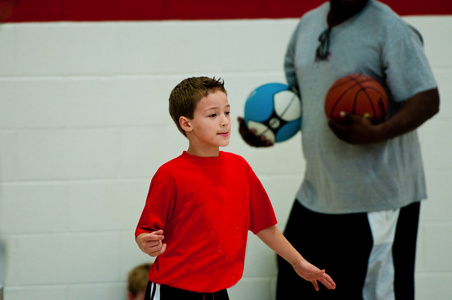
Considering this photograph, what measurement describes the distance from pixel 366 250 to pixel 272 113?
2.07 feet

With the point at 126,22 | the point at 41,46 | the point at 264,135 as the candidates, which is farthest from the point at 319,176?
the point at 41,46

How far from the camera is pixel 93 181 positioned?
2.90m

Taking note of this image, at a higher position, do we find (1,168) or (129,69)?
(129,69)

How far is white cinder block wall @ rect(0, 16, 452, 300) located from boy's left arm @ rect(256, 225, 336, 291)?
4.75 feet

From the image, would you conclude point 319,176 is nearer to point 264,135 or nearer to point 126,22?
point 264,135

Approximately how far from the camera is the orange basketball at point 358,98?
1964mm

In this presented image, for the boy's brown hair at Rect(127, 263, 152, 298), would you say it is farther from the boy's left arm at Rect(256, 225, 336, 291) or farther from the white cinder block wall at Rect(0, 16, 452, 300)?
the boy's left arm at Rect(256, 225, 336, 291)

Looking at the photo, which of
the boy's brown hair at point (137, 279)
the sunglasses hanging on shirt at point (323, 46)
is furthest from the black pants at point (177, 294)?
the boy's brown hair at point (137, 279)

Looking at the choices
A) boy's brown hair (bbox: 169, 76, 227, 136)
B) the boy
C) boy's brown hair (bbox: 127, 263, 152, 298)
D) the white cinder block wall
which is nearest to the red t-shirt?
the boy

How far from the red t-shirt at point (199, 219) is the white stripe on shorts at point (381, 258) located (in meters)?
0.94

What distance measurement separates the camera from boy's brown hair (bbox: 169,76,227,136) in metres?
1.24

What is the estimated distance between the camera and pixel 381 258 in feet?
7.09

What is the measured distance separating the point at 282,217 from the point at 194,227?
1.77 metres

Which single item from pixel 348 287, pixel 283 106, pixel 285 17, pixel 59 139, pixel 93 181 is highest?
pixel 285 17
